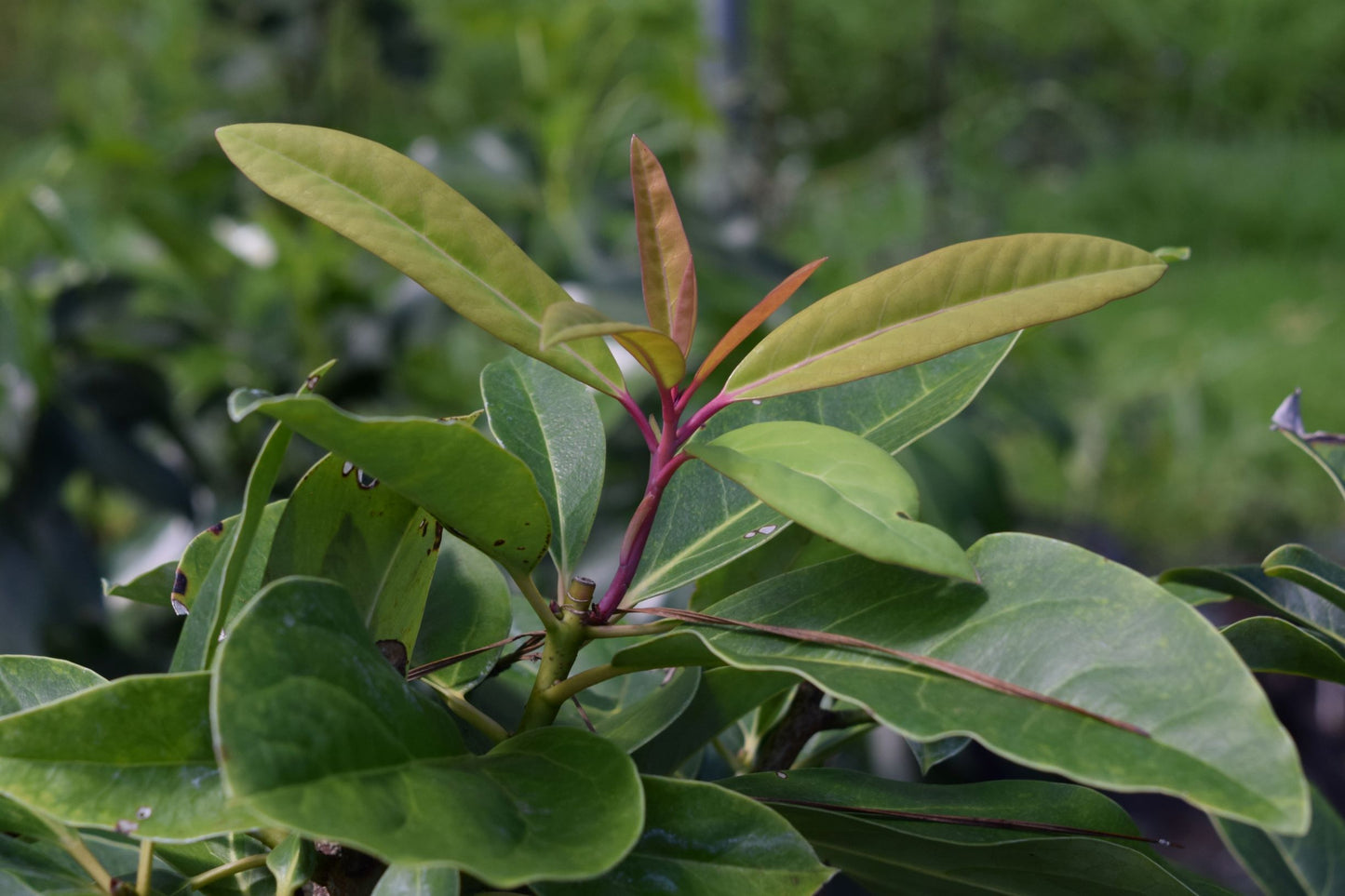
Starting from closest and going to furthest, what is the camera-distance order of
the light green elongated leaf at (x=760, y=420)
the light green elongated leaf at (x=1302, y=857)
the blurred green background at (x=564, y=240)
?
the light green elongated leaf at (x=760, y=420) → the light green elongated leaf at (x=1302, y=857) → the blurred green background at (x=564, y=240)

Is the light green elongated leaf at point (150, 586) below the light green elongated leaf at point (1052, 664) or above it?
below

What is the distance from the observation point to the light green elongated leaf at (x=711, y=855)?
0.22m

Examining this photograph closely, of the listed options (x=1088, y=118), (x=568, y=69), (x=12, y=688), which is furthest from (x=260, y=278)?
(x=1088, y=118)

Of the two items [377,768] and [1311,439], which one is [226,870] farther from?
[1311,439]

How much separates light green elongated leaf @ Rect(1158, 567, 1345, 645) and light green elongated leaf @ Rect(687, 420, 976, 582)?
0.41 feet

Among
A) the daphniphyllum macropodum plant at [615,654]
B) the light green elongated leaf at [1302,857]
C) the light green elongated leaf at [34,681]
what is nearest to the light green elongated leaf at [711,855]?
the daphniphyllum macropodum plant at [615,654]

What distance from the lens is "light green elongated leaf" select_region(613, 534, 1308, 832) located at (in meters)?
0.18

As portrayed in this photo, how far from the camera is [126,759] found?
0.68ft

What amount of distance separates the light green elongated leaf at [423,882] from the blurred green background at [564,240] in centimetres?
31

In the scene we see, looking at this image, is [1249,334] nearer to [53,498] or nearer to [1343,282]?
[1343,282]

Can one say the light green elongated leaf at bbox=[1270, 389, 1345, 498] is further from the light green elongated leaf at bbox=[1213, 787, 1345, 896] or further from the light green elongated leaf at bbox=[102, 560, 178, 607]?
the light green elongated leaf at bbox=[102, 560, 178, 607]

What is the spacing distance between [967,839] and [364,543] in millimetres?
149

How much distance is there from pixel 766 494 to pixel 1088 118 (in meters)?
4.75

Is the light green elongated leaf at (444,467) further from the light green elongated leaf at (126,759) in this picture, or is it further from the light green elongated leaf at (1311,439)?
the light green elongated leaf at (1311,439)
